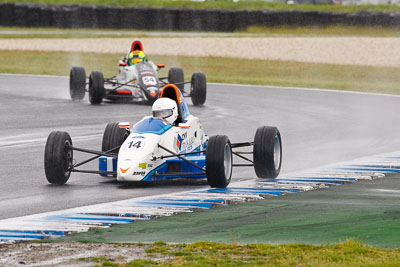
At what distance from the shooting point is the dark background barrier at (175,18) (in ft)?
181

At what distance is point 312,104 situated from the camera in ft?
80.8

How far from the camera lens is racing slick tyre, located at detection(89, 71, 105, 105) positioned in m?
23.4

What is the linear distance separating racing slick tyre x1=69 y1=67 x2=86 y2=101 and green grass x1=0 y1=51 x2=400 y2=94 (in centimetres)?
882

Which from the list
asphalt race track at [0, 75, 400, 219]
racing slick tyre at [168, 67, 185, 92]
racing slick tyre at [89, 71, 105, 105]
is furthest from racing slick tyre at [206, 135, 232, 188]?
racing slick tyre at [168, 67, 185, 92]

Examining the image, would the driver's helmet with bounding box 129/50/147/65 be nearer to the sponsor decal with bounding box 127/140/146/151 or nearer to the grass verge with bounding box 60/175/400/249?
the sponsor decal with bounding box 127/140/146/151

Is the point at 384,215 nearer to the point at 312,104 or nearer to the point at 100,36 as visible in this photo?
the point at 312,104

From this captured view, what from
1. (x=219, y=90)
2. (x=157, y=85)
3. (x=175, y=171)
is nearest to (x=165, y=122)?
(x=175, y=171)

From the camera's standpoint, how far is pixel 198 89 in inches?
941

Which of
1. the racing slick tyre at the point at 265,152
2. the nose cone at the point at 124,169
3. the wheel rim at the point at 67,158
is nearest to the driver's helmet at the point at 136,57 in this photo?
the racing slick tyre at the point at 265,152

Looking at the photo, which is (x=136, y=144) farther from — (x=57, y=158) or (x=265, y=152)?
(x=265, y=152)

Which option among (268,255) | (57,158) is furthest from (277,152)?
(268,255)

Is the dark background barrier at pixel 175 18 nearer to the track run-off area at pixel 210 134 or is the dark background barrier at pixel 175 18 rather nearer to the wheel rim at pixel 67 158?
the track run-off area at pixel 210 134

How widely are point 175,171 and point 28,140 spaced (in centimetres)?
549

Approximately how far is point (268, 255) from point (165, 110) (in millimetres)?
4937
